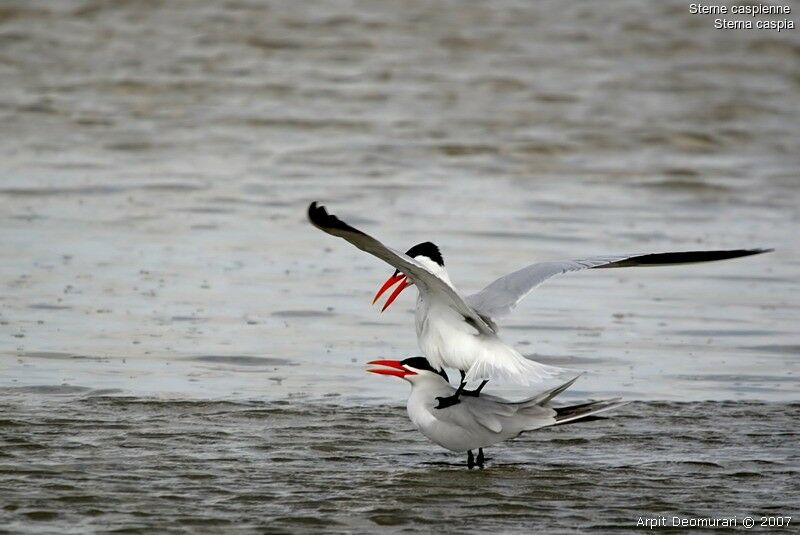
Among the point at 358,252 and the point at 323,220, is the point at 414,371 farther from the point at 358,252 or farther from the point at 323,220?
the point at 358,252

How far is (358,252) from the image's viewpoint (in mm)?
12281

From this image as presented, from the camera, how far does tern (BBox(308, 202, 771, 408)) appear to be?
7113 mm

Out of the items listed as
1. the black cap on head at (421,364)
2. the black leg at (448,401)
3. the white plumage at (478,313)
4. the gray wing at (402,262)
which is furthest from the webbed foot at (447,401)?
the gray wing at (402,262)

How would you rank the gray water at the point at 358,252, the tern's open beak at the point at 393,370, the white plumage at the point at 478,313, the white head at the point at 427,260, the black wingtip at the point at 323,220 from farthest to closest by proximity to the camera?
the tern's open beak at the point at 393,370 → the white head at the point at 427,260 → the white plumage at the point at 478,313 → the gray water at the point at 358,252 → the black wingtip at the point at 323,220

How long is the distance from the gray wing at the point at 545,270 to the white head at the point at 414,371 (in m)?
0.39

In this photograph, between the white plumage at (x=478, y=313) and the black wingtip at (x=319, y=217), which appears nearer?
the black wingtip at (x=319, y=217)

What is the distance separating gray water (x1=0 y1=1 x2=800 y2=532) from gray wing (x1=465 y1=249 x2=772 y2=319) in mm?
774

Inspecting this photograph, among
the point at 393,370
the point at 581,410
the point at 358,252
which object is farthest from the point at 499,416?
the point at 358,252

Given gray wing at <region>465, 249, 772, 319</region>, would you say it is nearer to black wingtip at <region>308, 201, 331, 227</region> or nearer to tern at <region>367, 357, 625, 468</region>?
tern at <region>367, 357, 625, 468</region>

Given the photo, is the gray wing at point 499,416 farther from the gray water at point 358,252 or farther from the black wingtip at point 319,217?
the black wingtip at point 319,217

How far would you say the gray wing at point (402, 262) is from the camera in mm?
6254

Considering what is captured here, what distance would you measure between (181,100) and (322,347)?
10943mm

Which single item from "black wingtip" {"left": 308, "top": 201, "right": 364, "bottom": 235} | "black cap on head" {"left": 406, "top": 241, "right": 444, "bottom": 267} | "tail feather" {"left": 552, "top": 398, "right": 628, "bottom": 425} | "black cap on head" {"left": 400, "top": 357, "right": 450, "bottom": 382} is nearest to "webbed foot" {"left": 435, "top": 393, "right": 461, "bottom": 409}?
"black cap on head" {"left": 400, "top": 357, "right": 450, "bottom": 382}

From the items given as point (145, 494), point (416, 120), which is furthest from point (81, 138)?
point (145, 494)
